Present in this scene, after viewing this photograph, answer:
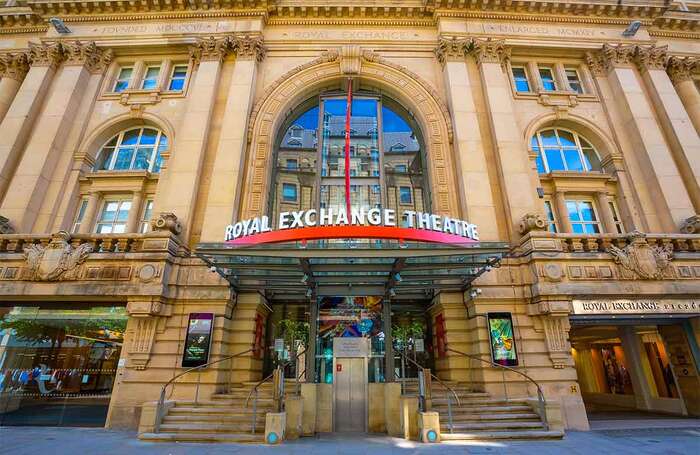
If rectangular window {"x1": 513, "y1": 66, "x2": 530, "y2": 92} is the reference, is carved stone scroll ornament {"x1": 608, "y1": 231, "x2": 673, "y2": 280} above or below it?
below

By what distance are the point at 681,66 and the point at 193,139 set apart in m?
28.8

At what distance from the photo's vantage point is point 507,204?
15.8 meters

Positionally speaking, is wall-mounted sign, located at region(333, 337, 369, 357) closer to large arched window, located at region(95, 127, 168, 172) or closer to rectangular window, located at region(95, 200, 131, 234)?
rectangular window, located at region(95, 200, 131, 234)

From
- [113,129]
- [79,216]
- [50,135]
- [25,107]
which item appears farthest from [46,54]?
[79,216]

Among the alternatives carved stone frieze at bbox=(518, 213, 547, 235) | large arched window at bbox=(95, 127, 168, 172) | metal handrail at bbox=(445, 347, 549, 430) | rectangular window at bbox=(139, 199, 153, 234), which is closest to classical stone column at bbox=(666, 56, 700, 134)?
carved stone frieze at bbox=(518, 213, 547, 235)

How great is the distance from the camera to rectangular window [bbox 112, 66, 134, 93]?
20.1m

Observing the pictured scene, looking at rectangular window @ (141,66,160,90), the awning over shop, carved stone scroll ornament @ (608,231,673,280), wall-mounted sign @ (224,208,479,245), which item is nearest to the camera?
A: the awning over shop

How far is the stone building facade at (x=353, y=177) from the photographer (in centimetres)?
1330

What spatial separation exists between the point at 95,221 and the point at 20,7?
15.9 meters

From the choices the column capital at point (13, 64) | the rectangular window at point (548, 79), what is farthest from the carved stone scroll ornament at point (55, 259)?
the rectangular window at point (548, 79)

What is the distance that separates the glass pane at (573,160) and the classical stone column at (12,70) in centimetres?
3200

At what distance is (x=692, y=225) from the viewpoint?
1513 cm

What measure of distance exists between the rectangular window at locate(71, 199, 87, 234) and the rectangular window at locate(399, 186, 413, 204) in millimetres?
16870

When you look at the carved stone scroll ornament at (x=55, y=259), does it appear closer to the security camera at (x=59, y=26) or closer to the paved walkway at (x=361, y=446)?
the paved walkway at (x=361, y=446)
